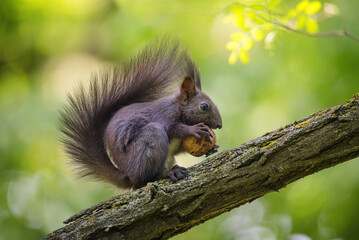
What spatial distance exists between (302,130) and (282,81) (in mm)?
2369

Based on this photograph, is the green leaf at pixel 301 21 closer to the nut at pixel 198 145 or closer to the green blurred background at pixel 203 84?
the green blurred background at pixel 203 84

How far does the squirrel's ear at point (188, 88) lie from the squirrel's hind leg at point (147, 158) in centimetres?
77

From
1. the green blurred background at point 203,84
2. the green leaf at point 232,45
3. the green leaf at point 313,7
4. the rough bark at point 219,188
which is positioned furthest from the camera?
the green blurred background at point 203,84

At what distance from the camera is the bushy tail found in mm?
3592

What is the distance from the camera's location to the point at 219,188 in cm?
274

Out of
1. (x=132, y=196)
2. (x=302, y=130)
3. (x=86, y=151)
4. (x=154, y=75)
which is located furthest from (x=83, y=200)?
(x=302, y=130)

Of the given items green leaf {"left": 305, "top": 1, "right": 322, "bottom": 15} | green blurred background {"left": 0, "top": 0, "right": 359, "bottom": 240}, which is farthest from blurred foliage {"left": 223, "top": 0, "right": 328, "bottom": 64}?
green blurred background {"left": 0, "top": 0, "right": 359, "bottom": 240}

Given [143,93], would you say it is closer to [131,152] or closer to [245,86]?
[131,152]

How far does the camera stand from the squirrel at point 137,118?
3363 millimetres

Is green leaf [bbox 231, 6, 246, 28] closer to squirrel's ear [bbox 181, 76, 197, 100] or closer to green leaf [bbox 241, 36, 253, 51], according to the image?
green leaf [bbox 241, 36, 253, 51]

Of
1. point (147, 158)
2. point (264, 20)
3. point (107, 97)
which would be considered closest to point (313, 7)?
point (264, 20)

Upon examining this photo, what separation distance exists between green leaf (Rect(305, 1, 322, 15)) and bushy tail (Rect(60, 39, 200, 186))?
115cm

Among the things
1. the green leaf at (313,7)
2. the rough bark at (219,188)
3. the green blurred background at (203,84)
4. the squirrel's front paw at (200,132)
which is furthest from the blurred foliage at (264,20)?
the rough bark at (219,188)

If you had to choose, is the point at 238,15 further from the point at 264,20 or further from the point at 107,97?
the point at 107,97
